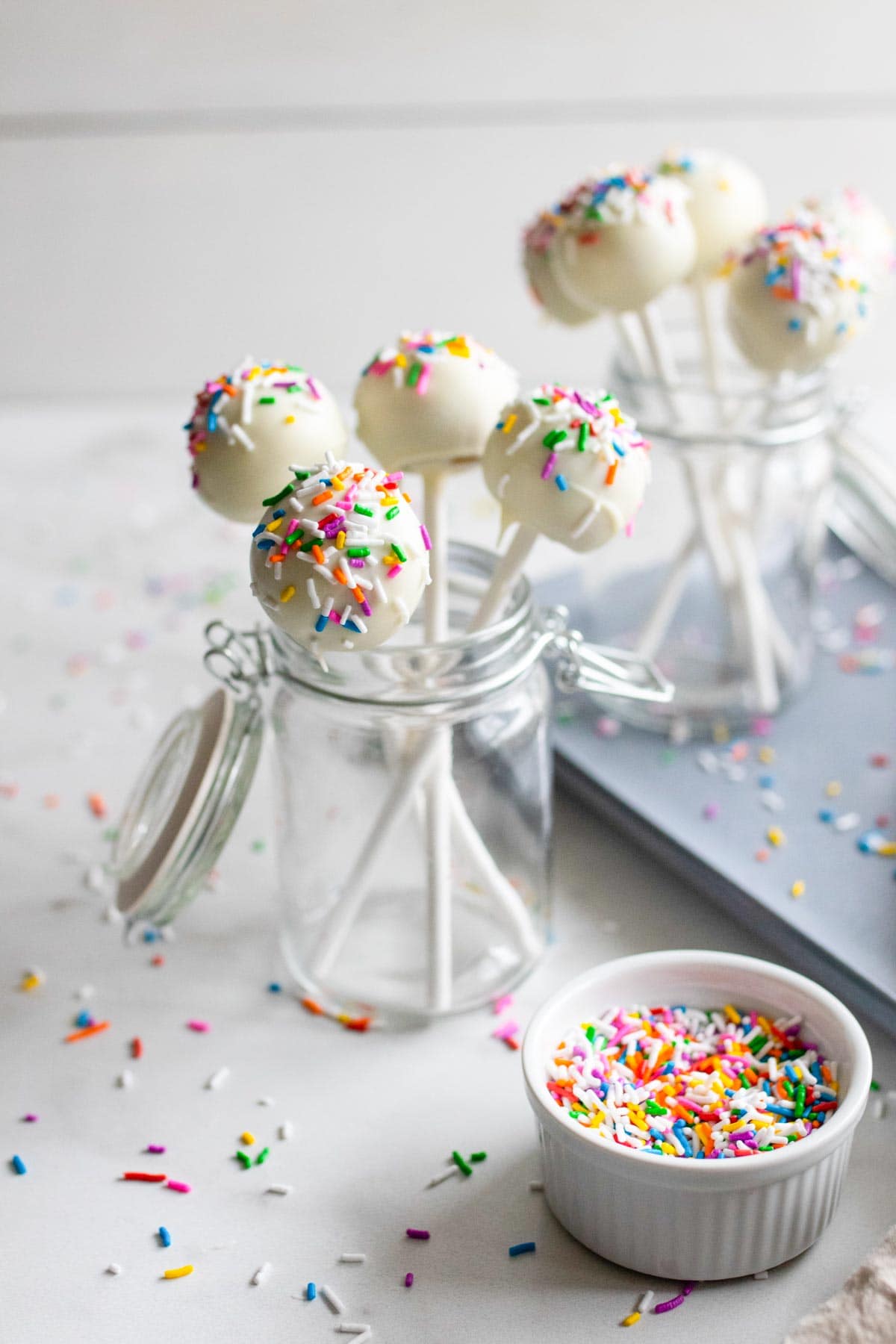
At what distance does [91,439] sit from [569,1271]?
1059 mm

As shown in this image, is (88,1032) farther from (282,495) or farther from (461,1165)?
(282,495)

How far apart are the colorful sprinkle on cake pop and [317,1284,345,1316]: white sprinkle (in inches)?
20.4

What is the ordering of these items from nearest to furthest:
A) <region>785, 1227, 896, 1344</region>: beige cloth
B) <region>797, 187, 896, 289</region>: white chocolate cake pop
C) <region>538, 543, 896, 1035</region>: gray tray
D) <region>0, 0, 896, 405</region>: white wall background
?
1. <region>785, 1227, 896, 1344</region>: beige cloth
2. <region>538, 543, 896, 1035</region>: gray tray
3. <region>797, 187, 896, 289</region>: white chocolate cake pop
4. <region>0, 0, 896, 405</region>: white wall background

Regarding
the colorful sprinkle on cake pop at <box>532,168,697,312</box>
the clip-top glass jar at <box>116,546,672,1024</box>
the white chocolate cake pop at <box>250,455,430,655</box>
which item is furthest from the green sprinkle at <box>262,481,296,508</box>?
the colorful sprinkle on cake pop at <box>532,168,697,312</box>

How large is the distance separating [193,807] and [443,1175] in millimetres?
221

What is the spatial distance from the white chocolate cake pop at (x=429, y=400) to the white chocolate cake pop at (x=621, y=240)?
0.10 metres

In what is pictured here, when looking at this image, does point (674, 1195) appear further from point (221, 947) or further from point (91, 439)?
point (91, 439)

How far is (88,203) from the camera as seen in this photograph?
1.54 meters

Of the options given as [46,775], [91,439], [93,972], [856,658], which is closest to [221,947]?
[93,972]

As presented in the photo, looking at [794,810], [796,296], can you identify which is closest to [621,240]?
[796,296]

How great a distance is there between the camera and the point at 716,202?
885mm

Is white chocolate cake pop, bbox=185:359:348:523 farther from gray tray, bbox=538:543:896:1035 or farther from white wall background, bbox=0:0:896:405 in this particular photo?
white wall background, bbox=0:0:896:405

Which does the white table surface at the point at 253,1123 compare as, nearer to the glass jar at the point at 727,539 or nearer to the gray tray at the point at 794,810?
the gray tray at the point at 794,810

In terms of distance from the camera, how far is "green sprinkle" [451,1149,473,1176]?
706mm
